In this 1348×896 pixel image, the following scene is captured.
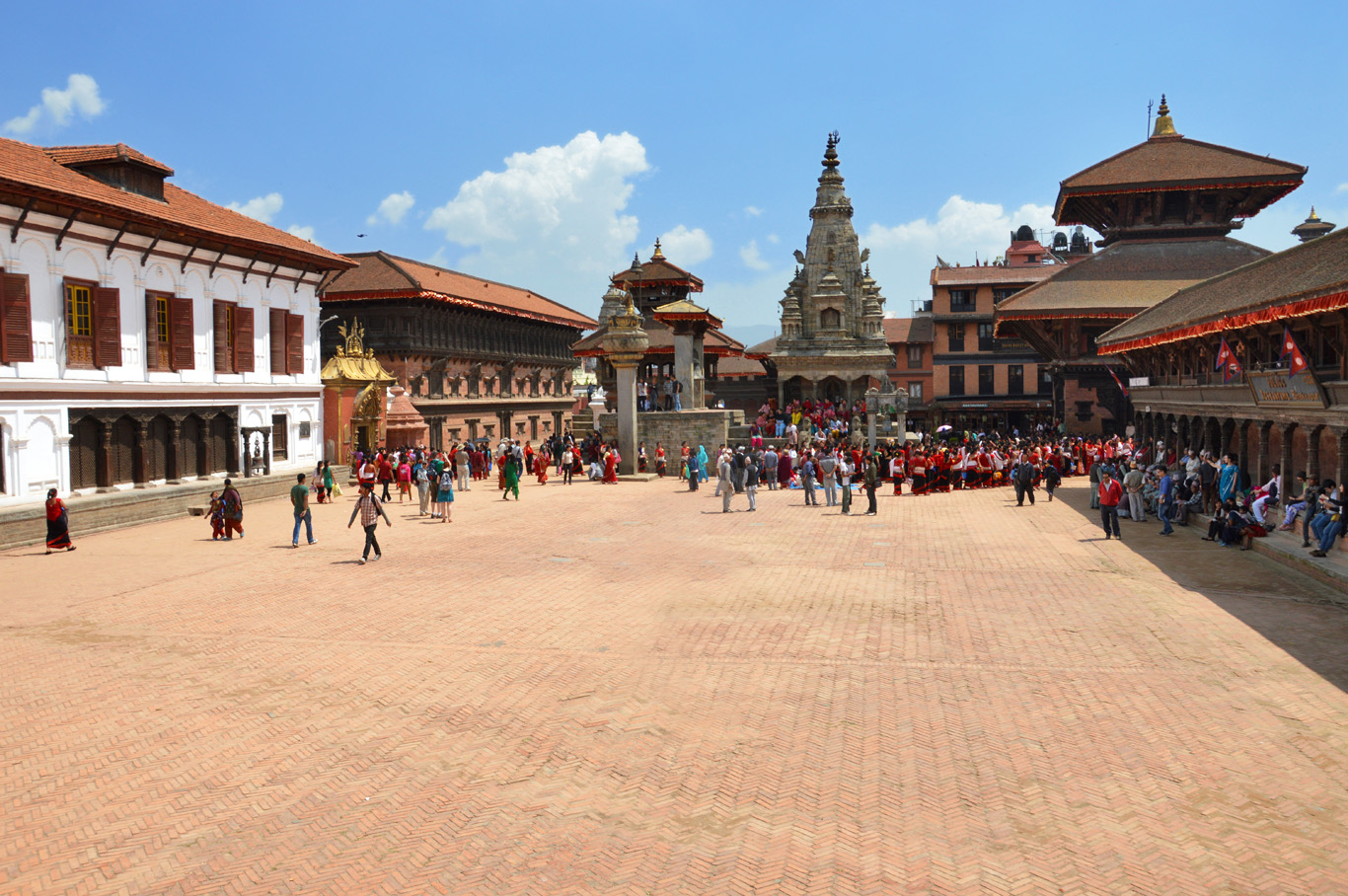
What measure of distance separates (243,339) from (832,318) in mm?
32499

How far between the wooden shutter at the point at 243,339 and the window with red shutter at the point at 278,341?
4.99 feet

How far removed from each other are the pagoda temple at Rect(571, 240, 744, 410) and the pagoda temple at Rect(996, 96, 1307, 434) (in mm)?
13879

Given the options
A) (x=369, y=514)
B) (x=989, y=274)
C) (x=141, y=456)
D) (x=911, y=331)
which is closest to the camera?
(x=369, y=514)

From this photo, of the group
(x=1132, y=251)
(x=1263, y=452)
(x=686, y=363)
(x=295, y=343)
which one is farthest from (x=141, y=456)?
(x=1132, y=251)

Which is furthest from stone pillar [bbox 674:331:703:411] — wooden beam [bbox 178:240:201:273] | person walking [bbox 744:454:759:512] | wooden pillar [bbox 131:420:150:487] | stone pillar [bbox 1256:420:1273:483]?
stone pillar [bbox 1256:420:1273:483]

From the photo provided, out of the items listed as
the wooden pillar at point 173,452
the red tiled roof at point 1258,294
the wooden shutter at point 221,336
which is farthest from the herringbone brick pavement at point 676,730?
the wooden shutter at point 221,336

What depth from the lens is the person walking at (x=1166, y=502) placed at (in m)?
19.8

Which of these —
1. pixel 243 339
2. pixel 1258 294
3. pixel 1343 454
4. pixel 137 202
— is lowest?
pixel 1343 454

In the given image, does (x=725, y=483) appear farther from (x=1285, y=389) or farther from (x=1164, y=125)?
(x=1164, y=125)

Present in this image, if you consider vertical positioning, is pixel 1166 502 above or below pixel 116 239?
below

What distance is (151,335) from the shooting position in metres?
24.9

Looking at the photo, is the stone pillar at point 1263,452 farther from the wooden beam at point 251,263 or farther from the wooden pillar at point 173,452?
the wooden beam at point 251,263

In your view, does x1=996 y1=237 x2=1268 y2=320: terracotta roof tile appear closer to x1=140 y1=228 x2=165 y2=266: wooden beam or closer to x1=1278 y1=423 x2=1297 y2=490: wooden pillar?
x1=1278 y1=423 x2=1297 y2=490: wooden pillar

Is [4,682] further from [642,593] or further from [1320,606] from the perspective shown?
[1320,606]
